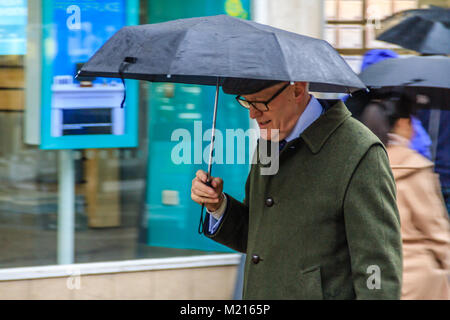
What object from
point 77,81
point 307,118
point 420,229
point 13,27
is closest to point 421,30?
point 420,229

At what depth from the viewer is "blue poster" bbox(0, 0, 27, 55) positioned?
5195 millimetres

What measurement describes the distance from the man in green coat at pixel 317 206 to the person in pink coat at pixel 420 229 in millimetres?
1277

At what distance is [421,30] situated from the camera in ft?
16.3

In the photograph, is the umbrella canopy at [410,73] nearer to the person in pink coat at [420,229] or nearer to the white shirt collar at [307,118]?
the person in pink coat at [420,229]

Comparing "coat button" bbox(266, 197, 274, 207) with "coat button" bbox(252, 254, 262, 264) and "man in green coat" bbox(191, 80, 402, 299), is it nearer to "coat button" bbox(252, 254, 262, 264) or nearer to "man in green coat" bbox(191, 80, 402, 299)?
"man in green coat" bbox(191, 80, 402, 299)

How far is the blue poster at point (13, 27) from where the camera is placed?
17.0 ft

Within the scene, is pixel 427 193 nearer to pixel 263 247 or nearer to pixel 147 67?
pixel 263 247

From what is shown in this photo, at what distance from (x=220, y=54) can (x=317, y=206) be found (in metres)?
0.58

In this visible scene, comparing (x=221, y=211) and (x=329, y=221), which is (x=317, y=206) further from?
(x=221, y=211)

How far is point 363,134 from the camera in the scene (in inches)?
92.0

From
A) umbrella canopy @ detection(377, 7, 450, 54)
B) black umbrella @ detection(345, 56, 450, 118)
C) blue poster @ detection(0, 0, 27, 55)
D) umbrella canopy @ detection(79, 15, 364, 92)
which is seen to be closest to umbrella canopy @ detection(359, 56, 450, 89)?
black umbrella @ detection(345, 56, 450, 118)
